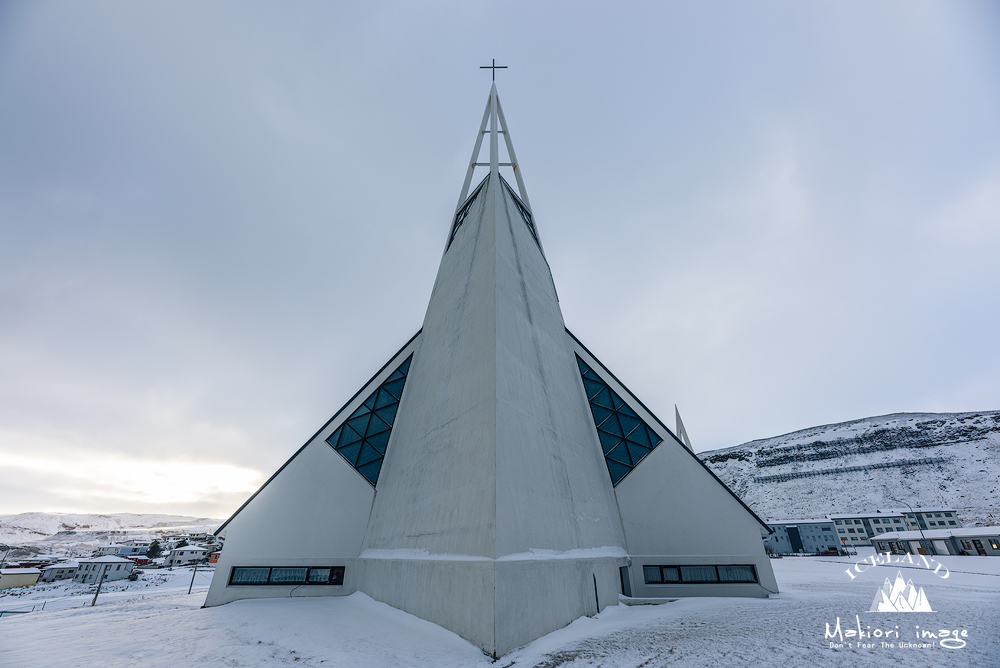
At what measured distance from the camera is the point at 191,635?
841cm

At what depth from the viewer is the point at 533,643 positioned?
280 inches

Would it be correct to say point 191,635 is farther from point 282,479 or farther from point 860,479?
point 860,479

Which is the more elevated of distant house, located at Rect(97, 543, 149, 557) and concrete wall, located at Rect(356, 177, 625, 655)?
concrete wall, located at Rect(356, 177, 625, 655)

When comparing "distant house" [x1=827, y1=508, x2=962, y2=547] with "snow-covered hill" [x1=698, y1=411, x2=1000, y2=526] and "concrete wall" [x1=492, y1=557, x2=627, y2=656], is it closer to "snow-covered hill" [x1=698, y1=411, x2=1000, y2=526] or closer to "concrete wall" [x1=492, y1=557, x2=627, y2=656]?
"snow-covered hill" [x1=698, y1=411, x2=1000, y2=526]

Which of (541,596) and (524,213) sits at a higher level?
(524,213)

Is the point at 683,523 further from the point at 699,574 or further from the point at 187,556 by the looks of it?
the point at 187,556

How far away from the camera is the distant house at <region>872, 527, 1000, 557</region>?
123ft

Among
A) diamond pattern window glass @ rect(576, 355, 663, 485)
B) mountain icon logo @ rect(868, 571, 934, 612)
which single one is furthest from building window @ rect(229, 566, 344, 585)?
mountain icon logo @ rect(868, 571, 934, 612)

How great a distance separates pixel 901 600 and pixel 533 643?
37.8ft

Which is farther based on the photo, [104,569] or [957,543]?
[104,569]

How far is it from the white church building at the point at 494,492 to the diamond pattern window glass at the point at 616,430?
64 mm

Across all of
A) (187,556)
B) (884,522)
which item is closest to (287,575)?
(187,556)

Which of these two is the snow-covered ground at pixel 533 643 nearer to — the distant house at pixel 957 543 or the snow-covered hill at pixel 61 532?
the distant house at pixel 957 543

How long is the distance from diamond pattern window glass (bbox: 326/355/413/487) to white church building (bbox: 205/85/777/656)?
0.18 ft
